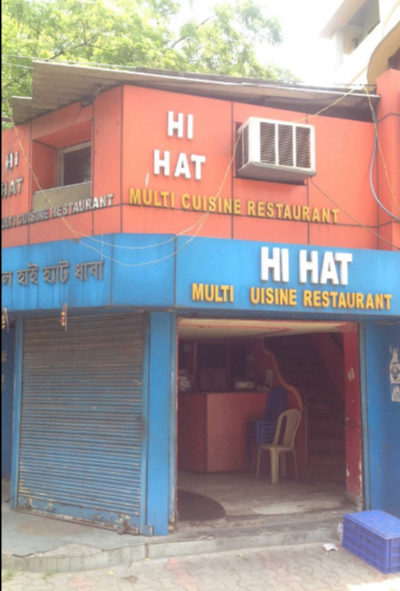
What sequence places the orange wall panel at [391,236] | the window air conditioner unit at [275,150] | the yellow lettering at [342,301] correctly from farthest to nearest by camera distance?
1. the orange wall panel at [391,236]
2. the window air conditioner unit at [275,150]
3. the yellow lettering at [342,301]

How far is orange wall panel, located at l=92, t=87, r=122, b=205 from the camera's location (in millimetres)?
6938

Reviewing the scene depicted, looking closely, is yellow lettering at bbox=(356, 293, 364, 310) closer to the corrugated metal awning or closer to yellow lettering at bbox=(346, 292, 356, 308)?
yellow lettering at bbox=(346, 292, 356, 308)

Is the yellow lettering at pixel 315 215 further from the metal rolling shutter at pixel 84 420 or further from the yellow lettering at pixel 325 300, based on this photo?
the metal rolling shutter at pixel 84 420

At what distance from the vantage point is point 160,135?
711 centimetres

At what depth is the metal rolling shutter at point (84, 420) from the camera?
676 cm

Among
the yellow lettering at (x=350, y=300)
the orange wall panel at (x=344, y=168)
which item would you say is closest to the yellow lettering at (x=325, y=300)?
the yellow lettering at (x=350, y=300)

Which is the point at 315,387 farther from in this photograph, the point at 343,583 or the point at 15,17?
the point at 15,17

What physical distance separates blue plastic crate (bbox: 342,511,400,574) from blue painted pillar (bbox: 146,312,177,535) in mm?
2104

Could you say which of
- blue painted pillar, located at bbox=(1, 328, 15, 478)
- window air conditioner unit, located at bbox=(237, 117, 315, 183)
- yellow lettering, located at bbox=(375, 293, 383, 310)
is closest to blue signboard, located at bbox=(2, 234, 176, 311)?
window air conditioner unit, located at bbox=(237, 117, 315, 183)

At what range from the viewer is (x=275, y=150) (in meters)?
7.23

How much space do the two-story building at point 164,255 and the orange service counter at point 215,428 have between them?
102 inches

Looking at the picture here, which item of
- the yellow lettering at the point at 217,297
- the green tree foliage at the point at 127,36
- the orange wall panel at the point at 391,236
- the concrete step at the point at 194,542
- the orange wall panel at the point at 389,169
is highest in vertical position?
the green tree foliage at the point at 127,36

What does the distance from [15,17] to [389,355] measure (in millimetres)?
9488

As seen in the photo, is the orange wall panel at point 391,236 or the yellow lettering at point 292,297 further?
the orange wall panel at point 391,236
